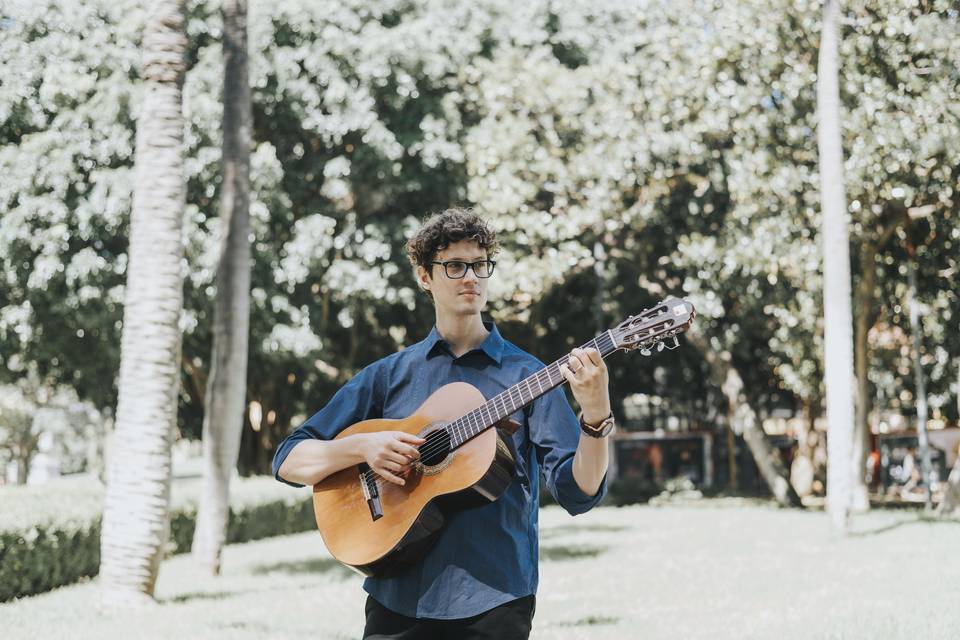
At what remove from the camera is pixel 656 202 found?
21453mm

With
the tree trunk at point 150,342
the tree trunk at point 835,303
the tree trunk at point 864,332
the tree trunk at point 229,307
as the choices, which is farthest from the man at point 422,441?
the tree trunk at point 864,332

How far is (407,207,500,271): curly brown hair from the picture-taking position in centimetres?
315

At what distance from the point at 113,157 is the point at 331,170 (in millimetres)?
3914

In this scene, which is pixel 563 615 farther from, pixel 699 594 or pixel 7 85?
pixel 7 85

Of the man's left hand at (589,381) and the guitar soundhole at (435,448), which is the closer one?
the man's left hand at (589,381)

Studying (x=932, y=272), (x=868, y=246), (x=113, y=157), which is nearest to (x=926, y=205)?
(x=868, y=246)

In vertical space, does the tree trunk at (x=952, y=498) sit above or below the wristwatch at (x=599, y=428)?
below

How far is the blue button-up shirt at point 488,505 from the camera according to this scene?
9.49 ft

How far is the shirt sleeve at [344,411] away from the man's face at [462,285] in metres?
0.35

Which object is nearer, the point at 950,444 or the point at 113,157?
the point at 113,157

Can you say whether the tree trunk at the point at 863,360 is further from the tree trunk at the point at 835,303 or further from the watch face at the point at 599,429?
the watch face at the point at 599,429

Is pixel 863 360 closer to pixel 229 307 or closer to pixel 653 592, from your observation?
→ pixel 653 592

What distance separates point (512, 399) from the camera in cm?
298

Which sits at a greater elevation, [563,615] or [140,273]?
[140,273]
